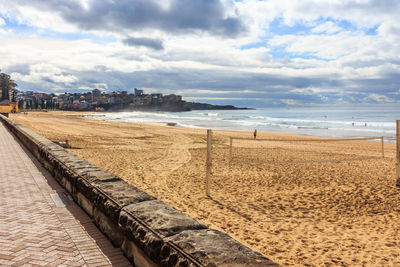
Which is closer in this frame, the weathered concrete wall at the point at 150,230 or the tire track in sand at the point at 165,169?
the weathered concrete wall at the point at 150,230

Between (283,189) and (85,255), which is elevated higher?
(85,255)

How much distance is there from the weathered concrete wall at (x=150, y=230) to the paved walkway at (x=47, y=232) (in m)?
0.15

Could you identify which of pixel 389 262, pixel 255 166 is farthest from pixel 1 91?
pixel 389 262

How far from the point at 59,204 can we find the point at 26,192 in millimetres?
1176

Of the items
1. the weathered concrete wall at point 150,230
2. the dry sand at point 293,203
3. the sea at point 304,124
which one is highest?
the weathered concrete wall at point 150,230

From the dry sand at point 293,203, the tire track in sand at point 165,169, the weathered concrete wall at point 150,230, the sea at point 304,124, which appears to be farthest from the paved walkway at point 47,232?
the sea at point 304,124

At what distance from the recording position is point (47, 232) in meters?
3.78

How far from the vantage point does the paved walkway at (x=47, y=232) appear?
10.2ft

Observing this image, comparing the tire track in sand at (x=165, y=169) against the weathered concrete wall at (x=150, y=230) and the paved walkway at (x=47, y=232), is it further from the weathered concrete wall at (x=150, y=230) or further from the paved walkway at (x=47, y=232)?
the weathered concrete wall at (x=150, y=230)

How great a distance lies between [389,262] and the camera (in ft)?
14.8

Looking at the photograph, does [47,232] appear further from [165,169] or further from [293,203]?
[165,169]

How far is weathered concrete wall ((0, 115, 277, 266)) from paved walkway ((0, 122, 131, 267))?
0.15 meters

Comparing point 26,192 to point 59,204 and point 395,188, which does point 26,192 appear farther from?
point 395,188

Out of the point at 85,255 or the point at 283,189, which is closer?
the point at 85,255
